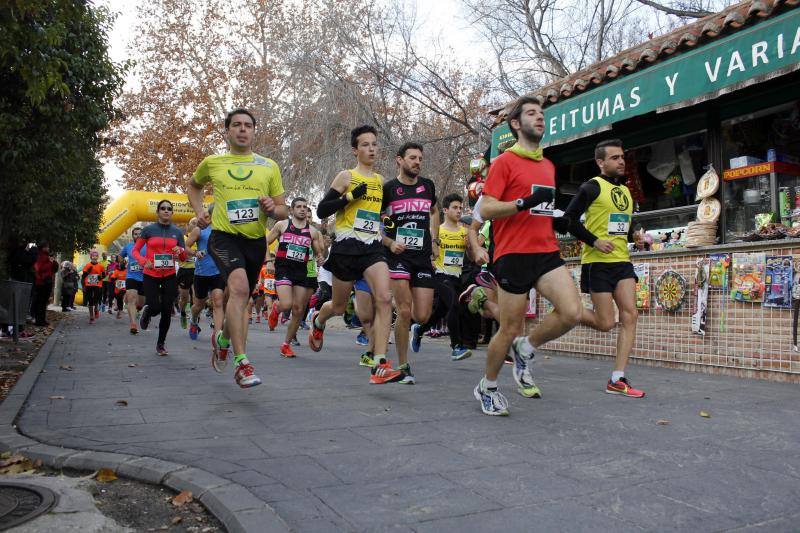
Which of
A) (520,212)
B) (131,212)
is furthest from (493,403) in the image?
(131,212)

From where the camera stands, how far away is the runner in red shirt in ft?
15.4

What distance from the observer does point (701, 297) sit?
300 inches

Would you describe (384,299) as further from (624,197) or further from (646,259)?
(646,259)

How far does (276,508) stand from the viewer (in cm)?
→ 271

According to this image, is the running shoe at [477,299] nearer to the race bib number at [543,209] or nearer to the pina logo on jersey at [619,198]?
the pina logo on jersey at [619,198]

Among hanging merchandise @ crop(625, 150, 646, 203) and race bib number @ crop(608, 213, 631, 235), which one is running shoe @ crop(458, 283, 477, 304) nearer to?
hanging merchandise @ crop(625, 150, 646, 203)

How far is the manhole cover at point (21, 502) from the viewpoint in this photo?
103 inches

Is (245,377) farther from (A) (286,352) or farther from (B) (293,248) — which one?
(B) (293,248)

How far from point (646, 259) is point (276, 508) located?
22.6 feet

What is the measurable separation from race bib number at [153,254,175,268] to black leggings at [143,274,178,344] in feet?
0.53

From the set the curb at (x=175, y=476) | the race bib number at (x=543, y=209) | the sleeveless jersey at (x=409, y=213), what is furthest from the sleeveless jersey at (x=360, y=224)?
the curb at (x=175, y=476)

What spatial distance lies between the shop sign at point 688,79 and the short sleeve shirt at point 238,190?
16.3ft

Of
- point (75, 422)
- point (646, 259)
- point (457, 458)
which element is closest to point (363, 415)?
point (457, 458)

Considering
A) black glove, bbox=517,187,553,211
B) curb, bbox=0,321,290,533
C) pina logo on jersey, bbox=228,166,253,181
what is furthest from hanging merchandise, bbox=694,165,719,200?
curb, bbox=0,321,290,533
